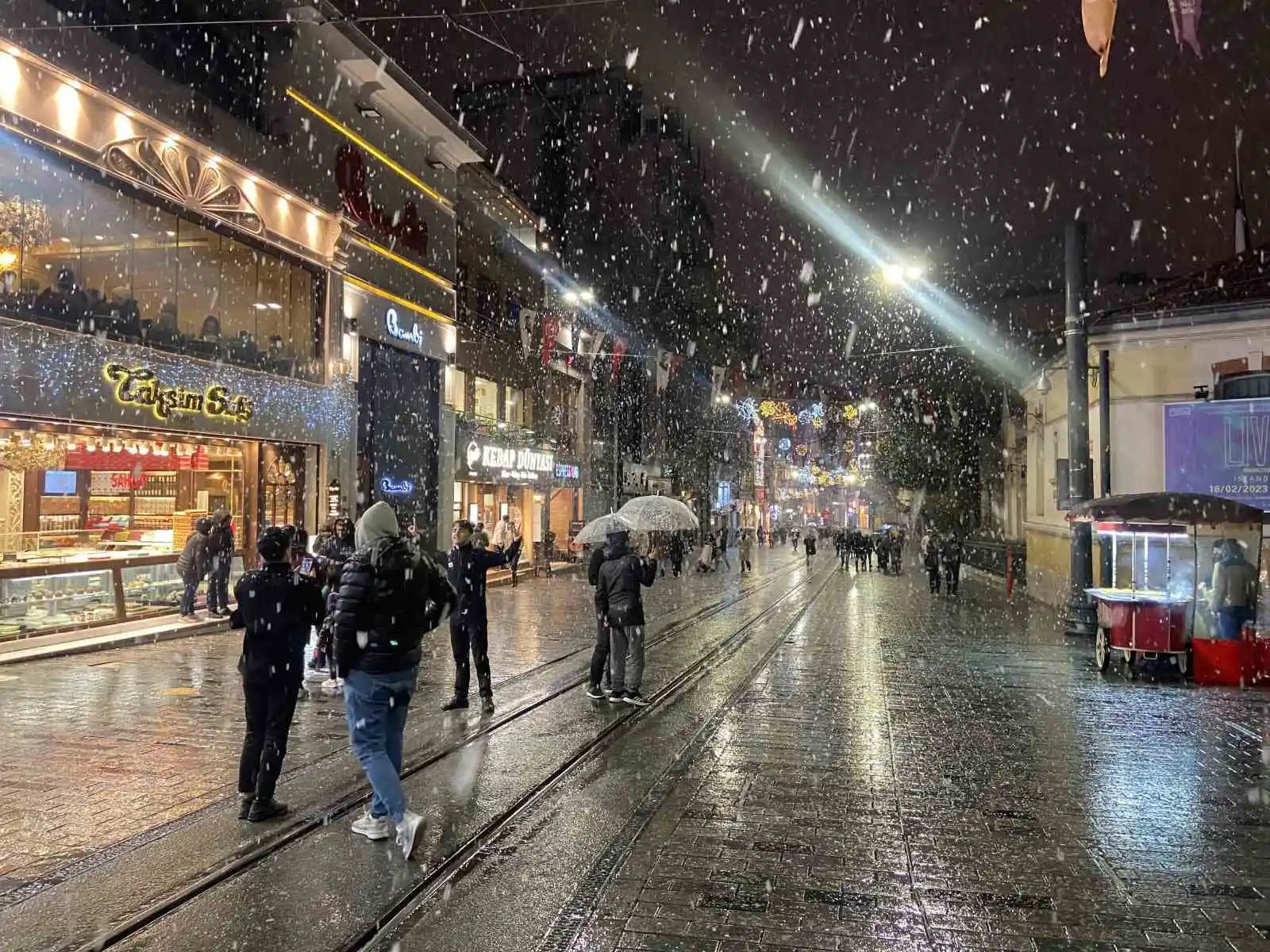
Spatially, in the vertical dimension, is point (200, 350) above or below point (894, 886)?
above

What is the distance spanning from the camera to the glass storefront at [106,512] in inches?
527

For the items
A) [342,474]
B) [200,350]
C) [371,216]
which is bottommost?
[342,474]

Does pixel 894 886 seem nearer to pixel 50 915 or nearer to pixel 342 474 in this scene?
pixel 50 915

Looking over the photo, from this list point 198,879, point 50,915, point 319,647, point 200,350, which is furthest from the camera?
point 200,350

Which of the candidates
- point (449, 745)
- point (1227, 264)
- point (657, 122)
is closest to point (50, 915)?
point (449, 745)

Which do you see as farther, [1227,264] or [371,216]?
[371,216]

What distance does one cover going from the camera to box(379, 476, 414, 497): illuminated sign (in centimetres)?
2356

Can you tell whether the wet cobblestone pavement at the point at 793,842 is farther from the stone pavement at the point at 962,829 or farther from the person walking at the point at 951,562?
the person walking at the point at 951,562

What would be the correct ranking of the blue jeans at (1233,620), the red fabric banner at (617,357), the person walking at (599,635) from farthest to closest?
the red fabric banner at (617,357) → the blue jeans at (1233,620) → the person walking at (599,635)

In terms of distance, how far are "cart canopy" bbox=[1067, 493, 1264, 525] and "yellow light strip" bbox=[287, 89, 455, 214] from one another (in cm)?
1755

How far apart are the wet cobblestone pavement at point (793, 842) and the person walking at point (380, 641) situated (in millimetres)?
460

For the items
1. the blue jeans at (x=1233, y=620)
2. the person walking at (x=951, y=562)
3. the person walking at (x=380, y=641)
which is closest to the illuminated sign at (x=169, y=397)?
the person walking at (x=380, y=641)

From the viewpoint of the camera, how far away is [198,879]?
15.8 feet

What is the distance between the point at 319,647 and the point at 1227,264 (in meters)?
19.2
